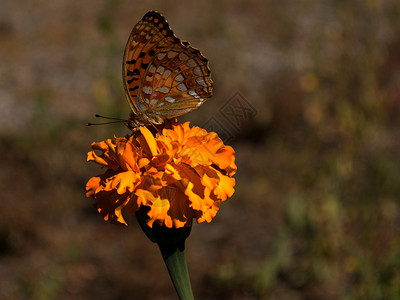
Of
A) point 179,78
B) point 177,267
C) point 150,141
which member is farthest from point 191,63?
point 177,267

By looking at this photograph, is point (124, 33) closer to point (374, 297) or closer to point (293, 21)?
point (293, 21)

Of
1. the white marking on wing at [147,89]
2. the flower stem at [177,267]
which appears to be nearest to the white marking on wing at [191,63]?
the white marking on wing at [147,89]

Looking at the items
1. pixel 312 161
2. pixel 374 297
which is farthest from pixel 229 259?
pixel 312 161

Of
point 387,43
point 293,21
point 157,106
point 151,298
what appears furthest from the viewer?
point 293,21

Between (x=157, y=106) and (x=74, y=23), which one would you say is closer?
(x=157, y=106)

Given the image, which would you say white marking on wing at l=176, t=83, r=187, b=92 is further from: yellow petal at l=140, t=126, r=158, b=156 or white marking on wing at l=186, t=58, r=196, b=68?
yellow petal at l=140, t=126, r=158, b=156

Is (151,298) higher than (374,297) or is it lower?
lower
